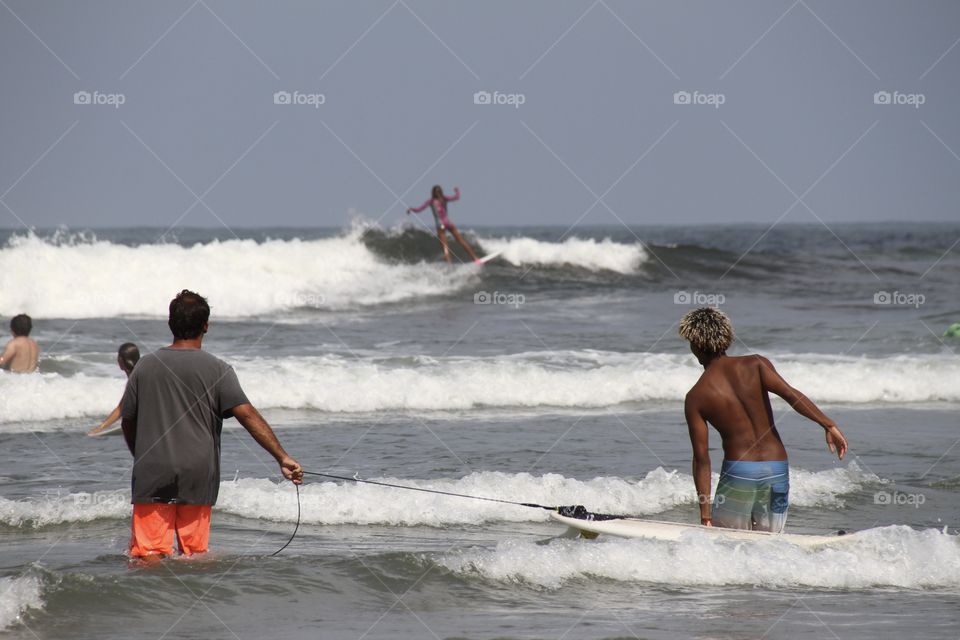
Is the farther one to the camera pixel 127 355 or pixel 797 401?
pixel 127 355

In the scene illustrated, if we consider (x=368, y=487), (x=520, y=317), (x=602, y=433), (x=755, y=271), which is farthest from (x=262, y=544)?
(x=755, y=271)

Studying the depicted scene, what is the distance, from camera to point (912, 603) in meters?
5.46

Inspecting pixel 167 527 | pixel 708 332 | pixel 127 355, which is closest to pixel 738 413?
pixel 708 332

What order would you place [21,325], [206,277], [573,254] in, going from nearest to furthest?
[21,325] < [206,277] < [573,254]

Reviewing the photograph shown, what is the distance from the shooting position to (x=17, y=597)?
5016mm

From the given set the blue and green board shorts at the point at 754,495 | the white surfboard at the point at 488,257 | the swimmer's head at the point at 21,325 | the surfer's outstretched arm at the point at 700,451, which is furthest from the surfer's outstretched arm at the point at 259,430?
the white surfboard at the point at 488,257

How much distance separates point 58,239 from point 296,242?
18.3 feet

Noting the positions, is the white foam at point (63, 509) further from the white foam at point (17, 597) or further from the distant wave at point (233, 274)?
the distant wave at point (233, 274)

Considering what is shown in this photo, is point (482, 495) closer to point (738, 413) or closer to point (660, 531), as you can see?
point (660, 531)

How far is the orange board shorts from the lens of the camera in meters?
5.00

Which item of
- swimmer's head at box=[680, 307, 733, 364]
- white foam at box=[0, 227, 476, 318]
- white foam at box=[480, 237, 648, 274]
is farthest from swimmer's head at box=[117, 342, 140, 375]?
white foam at box=[480, 237, 648, 274]

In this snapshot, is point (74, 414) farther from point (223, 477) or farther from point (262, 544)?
point (262, 544)

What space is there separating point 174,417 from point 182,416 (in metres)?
0.04

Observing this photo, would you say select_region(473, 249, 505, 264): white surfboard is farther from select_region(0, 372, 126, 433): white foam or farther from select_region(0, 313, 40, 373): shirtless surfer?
select_region(0, 313, 40, 373): shirtless surfer
